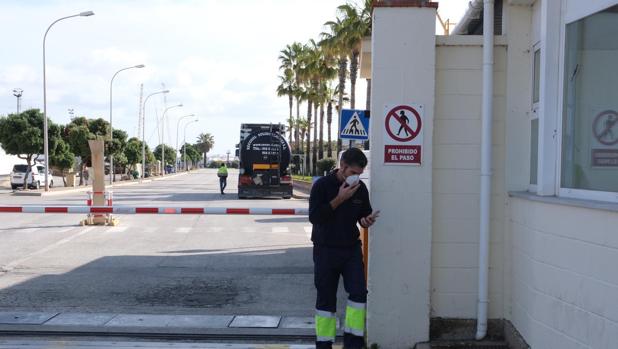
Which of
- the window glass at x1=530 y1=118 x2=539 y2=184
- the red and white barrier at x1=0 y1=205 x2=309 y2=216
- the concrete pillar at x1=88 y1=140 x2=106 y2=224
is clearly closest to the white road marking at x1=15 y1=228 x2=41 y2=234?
the concrete pillar at x1=88 y1=140 x2=106 y2=224

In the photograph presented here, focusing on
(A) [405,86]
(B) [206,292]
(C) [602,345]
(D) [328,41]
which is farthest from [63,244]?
(D) [328,41]

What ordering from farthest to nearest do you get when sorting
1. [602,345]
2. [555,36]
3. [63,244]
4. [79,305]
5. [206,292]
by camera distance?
[63,244] < [206,292] < [79,305] < [555,36] < [602,345]

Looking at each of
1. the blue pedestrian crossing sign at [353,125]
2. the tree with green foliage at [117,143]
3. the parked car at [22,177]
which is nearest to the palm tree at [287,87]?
the tree with green foliage at [117,143]

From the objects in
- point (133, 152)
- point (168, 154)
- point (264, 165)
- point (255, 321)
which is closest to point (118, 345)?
point (255, 321)

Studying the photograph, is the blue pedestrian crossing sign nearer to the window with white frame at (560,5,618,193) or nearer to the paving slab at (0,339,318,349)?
the paving slab at (0,339,318,349)

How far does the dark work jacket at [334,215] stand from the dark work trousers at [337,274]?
76 mm

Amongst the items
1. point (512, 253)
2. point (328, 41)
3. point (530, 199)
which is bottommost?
point (512, 253)

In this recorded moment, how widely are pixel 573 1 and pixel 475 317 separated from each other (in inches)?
116

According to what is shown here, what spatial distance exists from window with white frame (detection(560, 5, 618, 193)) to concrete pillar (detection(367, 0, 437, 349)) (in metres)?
1.38

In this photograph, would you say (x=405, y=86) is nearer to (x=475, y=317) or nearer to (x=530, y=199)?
(x=530, y=199)

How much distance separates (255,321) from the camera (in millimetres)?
7465

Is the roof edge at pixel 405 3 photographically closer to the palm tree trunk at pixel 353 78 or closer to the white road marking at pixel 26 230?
the white road marking at pixel 26 230

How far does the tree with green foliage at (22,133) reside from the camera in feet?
123

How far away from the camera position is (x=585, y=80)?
188 inches
